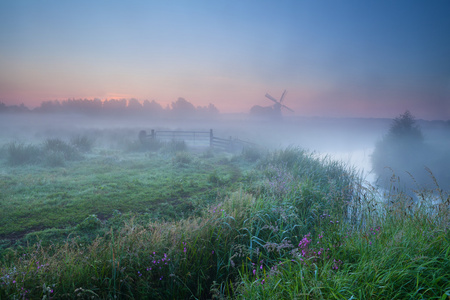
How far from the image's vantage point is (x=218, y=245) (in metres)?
3.56

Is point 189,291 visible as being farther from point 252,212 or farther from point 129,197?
point 129,197

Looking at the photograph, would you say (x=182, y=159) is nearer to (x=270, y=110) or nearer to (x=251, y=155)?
(x=251, y=155)

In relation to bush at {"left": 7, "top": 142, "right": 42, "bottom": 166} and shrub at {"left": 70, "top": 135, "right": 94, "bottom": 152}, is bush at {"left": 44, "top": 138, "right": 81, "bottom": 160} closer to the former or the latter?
bush at {"left": 7, "top": 142, "right": 42, "bottom": 166}

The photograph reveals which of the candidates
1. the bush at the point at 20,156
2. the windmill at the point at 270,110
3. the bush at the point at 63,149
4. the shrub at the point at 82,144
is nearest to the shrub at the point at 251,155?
the bush at the point at 63,149

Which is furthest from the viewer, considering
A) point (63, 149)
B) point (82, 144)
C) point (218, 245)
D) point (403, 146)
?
point (403, 146)

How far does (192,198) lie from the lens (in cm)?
770

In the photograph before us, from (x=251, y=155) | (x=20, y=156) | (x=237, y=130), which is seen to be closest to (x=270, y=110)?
(x=237, y=130)

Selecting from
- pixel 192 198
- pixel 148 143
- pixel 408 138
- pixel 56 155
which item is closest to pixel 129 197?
pixel 192 198

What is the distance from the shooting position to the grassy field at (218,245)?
2.19 m

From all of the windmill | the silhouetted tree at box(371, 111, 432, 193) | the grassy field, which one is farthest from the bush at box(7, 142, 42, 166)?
the windmill

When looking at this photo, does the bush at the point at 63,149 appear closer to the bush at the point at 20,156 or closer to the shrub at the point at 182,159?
the bush at the point at 20,156

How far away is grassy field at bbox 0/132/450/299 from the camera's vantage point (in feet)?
7.18

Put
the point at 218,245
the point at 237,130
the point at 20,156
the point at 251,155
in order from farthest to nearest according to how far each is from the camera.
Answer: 1. the point at 237,130
2. the point at 251,155
3. the point at 20,156
4. the point at 218,245

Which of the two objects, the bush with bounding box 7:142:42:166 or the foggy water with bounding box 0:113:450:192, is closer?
the bush with bounding box 7:142:42:166
